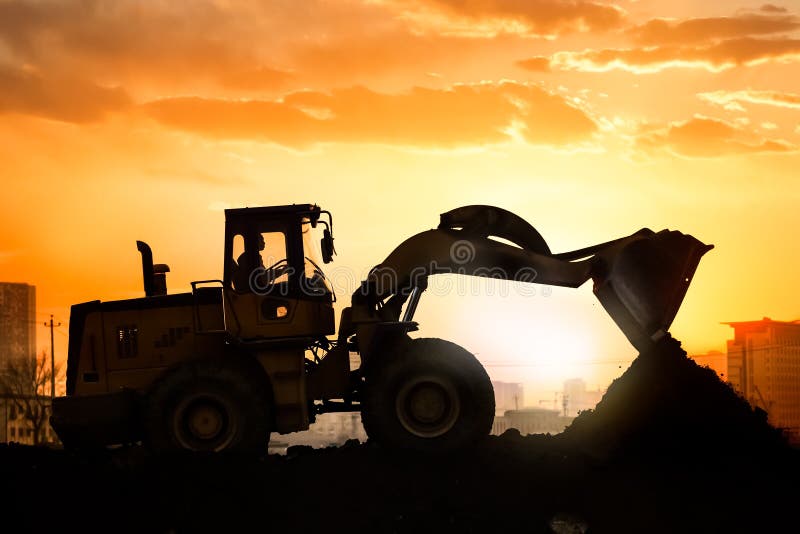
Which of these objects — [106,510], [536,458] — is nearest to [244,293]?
[106,510]

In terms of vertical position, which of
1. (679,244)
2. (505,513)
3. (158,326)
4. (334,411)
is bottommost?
(505,513)

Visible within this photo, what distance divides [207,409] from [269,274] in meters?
2.20

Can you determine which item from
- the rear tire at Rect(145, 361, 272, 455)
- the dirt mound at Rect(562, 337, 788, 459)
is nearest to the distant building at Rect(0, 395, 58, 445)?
the rear tire at Rect(145, 361, 272, 455)

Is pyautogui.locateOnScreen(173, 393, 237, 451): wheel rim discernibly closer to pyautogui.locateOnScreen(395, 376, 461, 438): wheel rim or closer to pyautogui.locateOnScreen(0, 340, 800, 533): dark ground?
pyautogui.locateOnScreen(0, 340, 800, 533): dark ground

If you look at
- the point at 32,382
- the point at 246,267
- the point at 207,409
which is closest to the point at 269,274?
the point at 246,267

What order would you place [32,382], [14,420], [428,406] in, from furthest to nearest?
[14,420] < [32,382] < [428,406]

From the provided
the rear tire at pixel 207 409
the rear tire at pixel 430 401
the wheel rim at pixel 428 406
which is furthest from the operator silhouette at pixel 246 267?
the wheel rim at pixel 428 406

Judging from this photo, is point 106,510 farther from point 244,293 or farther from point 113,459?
point 244,293

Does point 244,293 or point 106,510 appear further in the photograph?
point 244,293

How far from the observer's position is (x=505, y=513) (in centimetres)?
1384

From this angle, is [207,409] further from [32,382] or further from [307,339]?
[32,382]

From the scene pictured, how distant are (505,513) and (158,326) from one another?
6.19 m

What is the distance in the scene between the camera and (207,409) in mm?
15844

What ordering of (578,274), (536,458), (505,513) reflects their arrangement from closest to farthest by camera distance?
(505,513) → (536,458) → (578,274)
